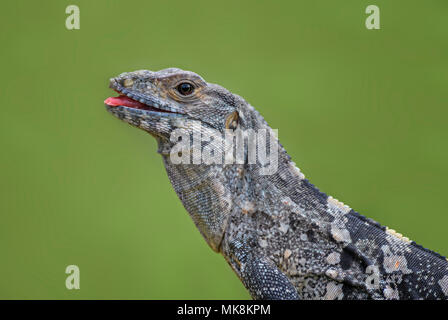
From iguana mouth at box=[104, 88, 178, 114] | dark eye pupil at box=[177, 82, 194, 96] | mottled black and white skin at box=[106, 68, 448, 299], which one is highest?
dark eye pupil at box=[177, 82, 194, 96]

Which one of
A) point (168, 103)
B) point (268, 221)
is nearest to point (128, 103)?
point (168, 103)

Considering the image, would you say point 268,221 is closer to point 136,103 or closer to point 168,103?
point 168,103

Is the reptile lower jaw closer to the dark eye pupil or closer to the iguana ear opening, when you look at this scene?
the dark eye pupil

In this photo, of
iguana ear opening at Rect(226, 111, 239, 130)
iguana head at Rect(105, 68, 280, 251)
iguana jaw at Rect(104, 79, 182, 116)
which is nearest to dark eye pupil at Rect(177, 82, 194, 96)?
iguana head at Rect(105, 68, 280, 251)

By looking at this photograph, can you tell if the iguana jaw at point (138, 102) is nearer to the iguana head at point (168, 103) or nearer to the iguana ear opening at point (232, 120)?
the iguana head at point (168, 103)

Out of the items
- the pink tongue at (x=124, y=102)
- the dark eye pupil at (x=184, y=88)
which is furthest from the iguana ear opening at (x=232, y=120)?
the pink tongue at (x=124, y=102)

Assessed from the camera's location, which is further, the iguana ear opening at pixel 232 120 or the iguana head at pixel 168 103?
the iguana ear opening at pixel 232 120

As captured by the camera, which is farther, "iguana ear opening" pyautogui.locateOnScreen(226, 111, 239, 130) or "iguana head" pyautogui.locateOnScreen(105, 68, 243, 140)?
"iguana ear opening" pyautogui.locateOnScreen(226, 111, 239, 130)

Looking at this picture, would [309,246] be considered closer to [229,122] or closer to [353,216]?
[353,216]
